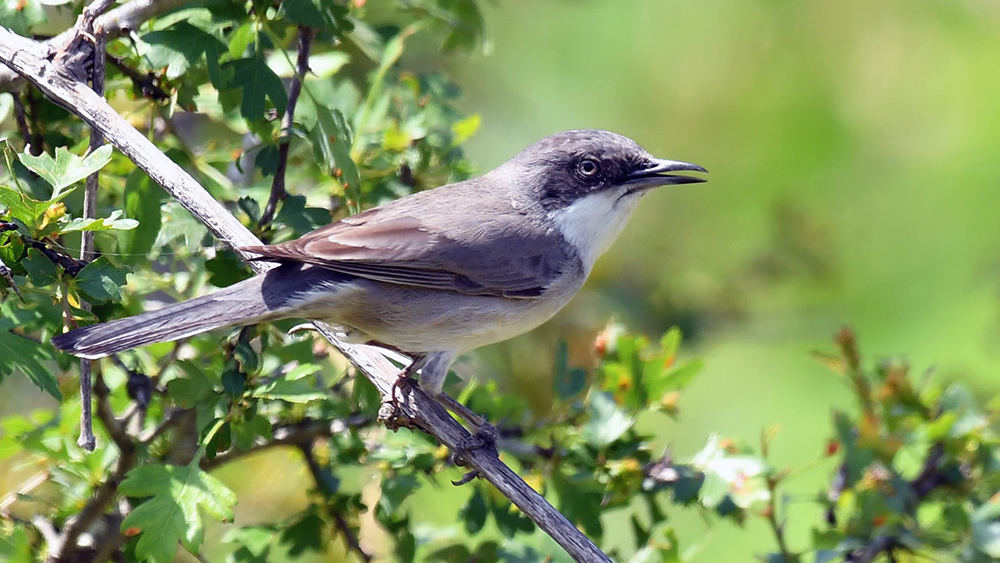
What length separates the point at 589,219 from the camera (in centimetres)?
377

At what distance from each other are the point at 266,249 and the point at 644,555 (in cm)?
149

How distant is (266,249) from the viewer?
2.72 meters

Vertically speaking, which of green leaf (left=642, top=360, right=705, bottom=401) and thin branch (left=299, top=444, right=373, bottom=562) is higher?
green leaf (left=642, top=360, right=705, bottom=401)

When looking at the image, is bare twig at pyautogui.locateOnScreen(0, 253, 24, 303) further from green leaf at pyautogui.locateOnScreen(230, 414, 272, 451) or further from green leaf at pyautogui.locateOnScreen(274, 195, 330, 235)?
green leaf at pyautogui.locateOnScreen(274, 195, 330, 235)

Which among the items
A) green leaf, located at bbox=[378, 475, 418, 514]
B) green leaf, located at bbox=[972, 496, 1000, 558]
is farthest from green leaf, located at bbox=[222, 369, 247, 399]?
green leaf, located at bbox=[972, 496, 1000, 558]

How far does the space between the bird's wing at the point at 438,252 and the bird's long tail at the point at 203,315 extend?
100mm

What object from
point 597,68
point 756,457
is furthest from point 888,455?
point 597,68

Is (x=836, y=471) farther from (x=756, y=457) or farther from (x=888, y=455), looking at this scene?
(x=756, y=457)

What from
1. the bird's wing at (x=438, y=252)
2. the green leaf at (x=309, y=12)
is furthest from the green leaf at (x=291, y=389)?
the green leaf at (x=309, y=12)

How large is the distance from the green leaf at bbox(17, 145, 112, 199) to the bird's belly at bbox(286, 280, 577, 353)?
0.90m

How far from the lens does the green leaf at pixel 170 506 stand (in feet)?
7.93

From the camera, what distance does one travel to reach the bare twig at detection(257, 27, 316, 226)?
3.05 metres

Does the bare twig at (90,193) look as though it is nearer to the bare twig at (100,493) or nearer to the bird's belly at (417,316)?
the bare twig at (100,493)

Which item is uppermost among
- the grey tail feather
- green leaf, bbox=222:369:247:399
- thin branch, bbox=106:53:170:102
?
thin branch, bbox=106:53:170:102
